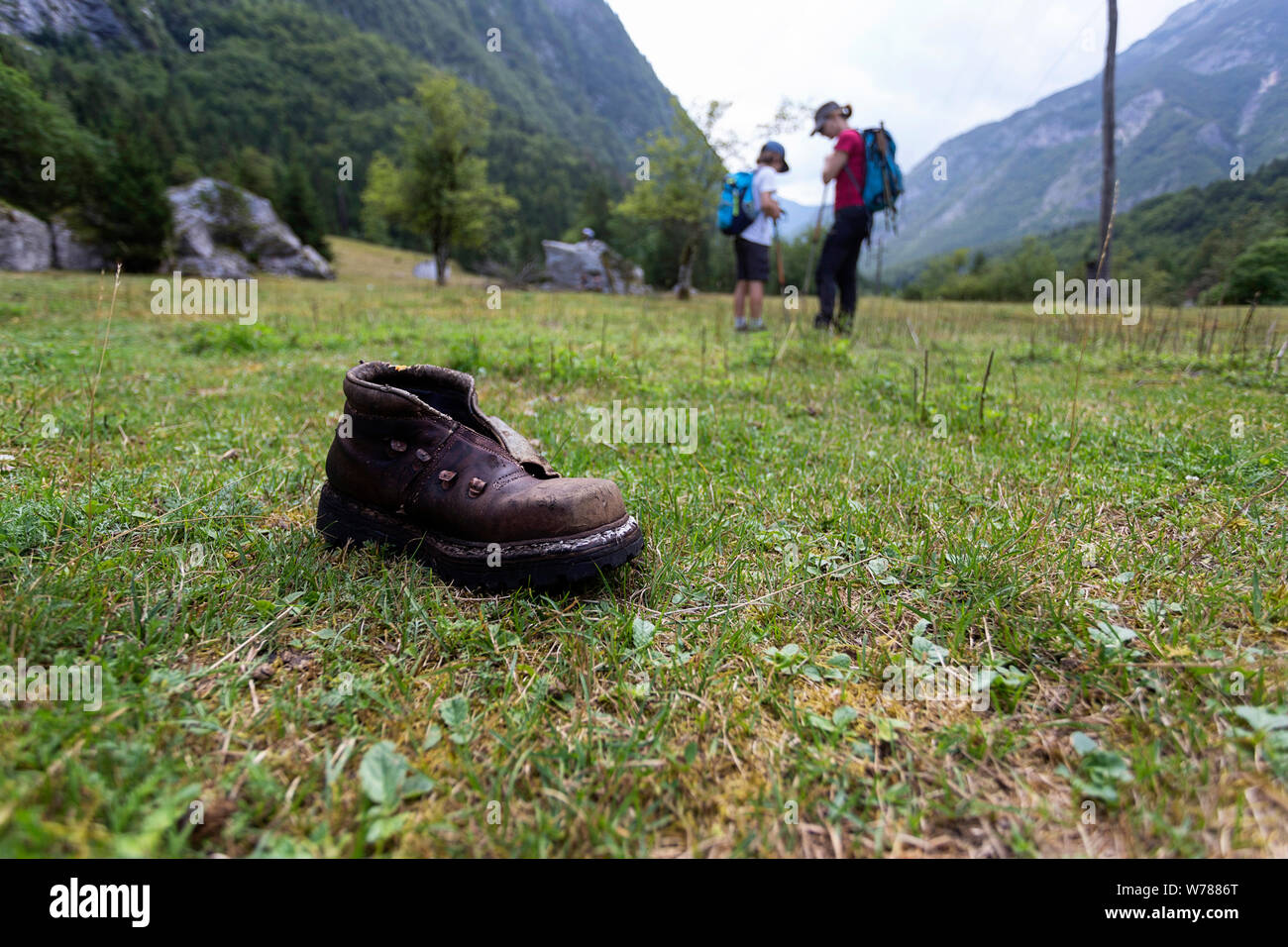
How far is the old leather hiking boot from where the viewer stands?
1.81 meters

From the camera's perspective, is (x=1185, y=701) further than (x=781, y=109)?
No

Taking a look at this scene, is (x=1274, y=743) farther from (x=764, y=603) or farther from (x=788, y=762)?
(x=764, y=603)

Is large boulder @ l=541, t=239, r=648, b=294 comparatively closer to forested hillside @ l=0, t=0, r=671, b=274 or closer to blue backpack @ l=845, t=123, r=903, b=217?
forested hillside @ l=0, t=0, r=671, b=274

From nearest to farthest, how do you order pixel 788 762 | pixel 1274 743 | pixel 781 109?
pixel 1274 743, pixel 788 762, pixel 781 109

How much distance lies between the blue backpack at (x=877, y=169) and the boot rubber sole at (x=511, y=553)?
24.4ft

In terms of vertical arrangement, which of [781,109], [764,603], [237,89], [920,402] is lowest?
[764,603]

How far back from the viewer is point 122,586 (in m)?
1.66

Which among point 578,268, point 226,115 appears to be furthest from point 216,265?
point 226,115

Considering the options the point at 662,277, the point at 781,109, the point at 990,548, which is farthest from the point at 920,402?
the point at 662,277

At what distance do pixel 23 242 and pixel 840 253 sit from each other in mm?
30976

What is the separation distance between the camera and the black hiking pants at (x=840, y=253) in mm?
7648

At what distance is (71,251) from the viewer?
990 inches

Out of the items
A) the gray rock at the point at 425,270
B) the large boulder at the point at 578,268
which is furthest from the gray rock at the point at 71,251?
the large boulder at the point at 578,268
